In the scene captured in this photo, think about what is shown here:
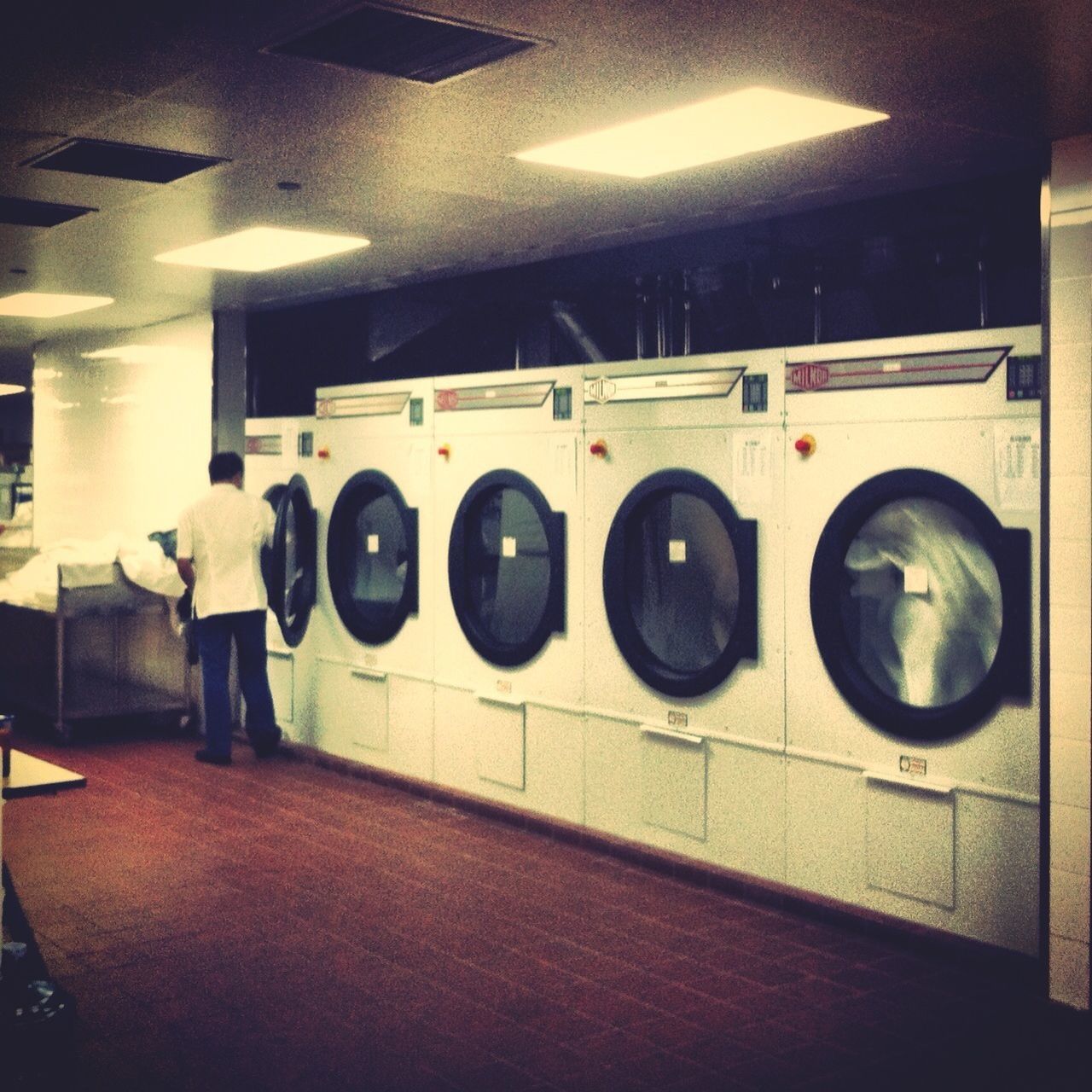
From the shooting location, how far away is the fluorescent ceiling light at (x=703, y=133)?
3.62 m

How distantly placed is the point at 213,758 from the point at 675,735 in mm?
3099

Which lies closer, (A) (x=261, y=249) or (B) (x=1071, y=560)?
(B) (x=1071, y=560)

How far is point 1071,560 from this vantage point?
387 centimetres

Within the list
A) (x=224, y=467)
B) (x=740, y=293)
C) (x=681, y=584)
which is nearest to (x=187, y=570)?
(x=224, y=467)

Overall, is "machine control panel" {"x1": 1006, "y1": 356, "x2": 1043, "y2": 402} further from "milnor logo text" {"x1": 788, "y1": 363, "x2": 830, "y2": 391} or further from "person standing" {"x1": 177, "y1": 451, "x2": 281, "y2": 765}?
"person standing" {"x1": 177, "y1": 451, "x2": 281, "y2": 765}

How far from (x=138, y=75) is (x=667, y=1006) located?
2936 mm

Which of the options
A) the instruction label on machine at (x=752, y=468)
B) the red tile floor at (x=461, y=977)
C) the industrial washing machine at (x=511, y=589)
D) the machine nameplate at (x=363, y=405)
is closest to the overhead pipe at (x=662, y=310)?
the industrial washing machine at (x=511, y=589)

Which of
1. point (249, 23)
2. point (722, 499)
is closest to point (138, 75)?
point (249, 23)

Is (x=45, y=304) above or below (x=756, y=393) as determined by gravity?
above

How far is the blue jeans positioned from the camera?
23.5 ft

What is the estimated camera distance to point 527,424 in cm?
584

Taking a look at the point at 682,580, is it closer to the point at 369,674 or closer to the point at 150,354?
the point at 369,674

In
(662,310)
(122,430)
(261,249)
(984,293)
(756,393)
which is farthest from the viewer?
(122,430)

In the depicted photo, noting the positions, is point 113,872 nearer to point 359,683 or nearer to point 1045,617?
point 359,683
